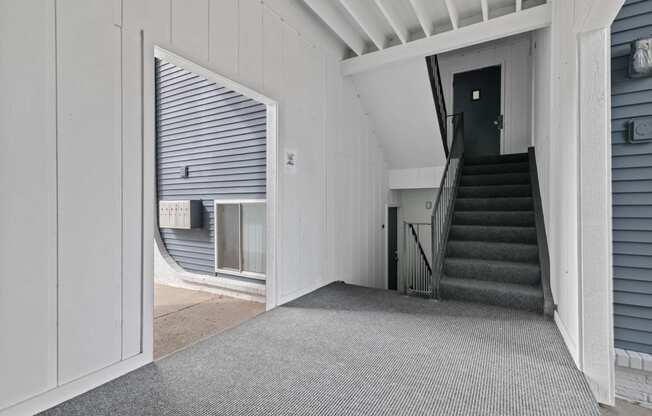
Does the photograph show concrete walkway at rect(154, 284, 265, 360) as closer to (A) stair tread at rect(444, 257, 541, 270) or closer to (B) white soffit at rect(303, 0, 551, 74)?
(A) stair tread at rect(444, 257, 541, 270)

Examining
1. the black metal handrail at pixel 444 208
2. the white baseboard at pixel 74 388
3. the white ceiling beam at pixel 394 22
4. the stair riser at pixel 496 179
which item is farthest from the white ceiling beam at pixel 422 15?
the white baseboard at pixel 74 388

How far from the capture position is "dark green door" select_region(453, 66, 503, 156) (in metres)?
6.29

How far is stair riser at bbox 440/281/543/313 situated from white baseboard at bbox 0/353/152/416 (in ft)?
9.89

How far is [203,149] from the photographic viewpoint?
4.95m

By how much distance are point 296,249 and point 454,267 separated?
196cm

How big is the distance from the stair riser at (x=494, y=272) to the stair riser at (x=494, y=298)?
0.33m

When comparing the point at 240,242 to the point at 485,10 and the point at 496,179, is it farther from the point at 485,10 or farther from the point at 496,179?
the point at 485,10

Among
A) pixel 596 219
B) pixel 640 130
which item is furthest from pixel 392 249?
pixel 596 219

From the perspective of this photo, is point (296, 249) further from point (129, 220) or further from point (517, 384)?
point (517, 384)

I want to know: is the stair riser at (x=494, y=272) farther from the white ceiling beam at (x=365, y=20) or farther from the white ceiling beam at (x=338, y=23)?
the white ceiling beam at (x=338, y=23)

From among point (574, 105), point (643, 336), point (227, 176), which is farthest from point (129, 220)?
point (643, 336)

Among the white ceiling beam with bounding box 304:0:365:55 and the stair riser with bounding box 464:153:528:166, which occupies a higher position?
the white ceiling beam with bounding box 304:0:365:55

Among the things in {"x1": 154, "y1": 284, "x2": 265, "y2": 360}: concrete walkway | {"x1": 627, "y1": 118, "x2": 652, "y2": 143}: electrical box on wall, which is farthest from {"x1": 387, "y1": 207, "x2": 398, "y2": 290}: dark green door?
{"x1": 627, "y1": 118, "x2": 652, "y2": 143}: electrical box on wall

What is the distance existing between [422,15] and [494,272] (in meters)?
3.10
